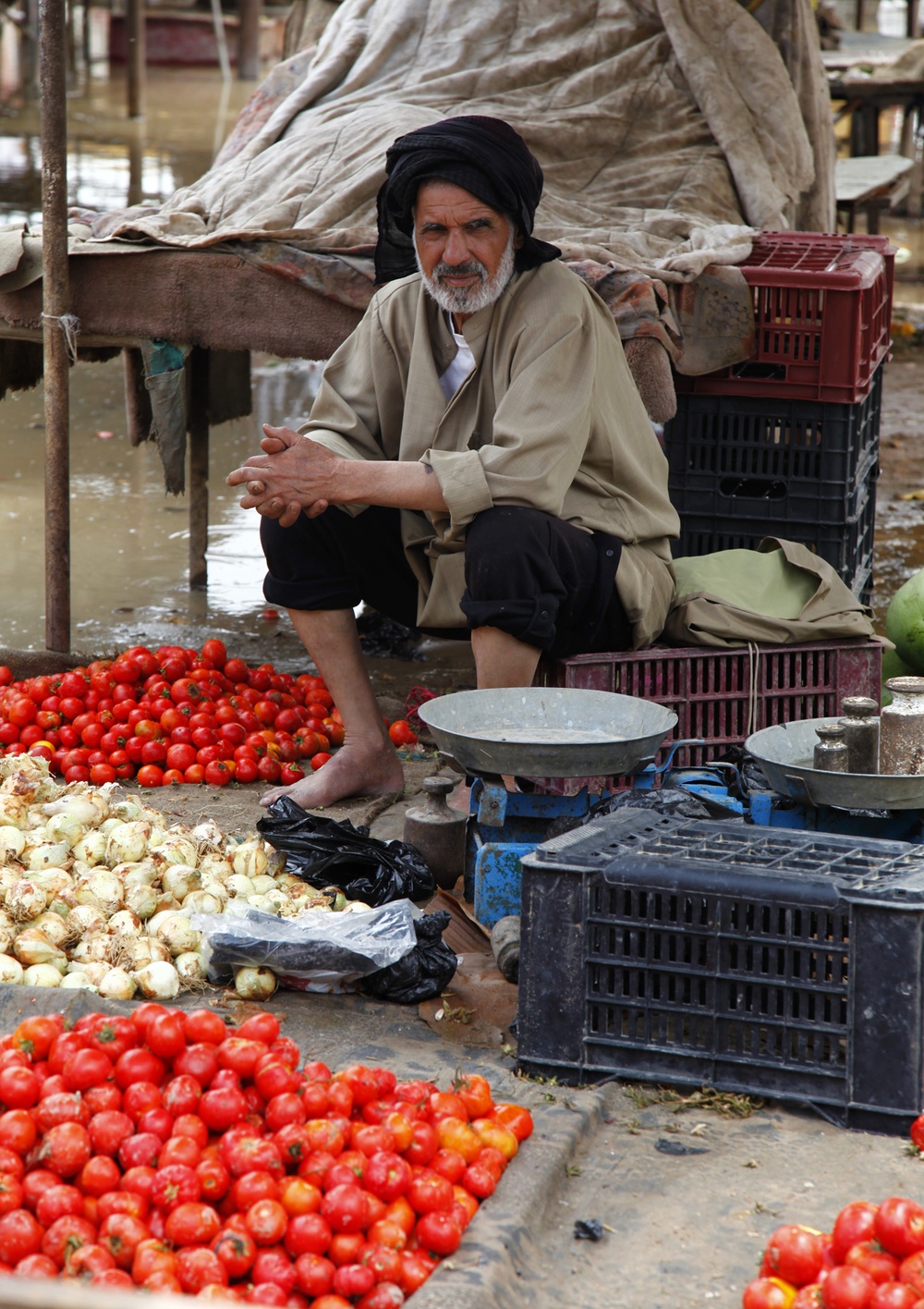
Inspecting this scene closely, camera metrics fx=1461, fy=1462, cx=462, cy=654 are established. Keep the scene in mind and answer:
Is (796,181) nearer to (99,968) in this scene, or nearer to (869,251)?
(869,251)

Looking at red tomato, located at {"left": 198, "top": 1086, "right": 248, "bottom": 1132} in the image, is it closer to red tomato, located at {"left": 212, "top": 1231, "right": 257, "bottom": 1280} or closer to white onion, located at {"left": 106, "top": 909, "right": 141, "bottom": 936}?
red tomato, located at {"left": 212, "top": 1231, "right": 257, "bottom": 1280}

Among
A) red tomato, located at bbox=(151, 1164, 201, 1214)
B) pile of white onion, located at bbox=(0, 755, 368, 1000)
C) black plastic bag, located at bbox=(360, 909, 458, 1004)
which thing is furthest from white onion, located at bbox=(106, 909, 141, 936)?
red tomato, located at bbox=(151, 1164, 201, 1214)

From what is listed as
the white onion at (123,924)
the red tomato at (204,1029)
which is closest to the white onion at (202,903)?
the white onion at (123,924)

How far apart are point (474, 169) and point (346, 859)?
1521mm

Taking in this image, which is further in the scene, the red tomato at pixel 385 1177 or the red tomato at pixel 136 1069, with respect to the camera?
the red tomato at pixel 136 1069

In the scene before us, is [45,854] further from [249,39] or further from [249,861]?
[249,39]

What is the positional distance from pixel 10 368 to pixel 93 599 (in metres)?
0.90

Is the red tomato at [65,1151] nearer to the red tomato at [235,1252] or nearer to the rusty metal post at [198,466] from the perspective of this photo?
the red tomato at [235,1252]

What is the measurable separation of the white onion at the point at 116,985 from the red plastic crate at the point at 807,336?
239 centimetres

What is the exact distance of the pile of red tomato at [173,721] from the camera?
12.5 ft

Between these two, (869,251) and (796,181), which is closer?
(869,251)

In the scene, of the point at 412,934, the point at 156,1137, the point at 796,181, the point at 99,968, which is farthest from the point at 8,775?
the point at 796,181

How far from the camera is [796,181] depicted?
17.1 feet

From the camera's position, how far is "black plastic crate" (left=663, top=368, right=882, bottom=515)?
4.03 m
